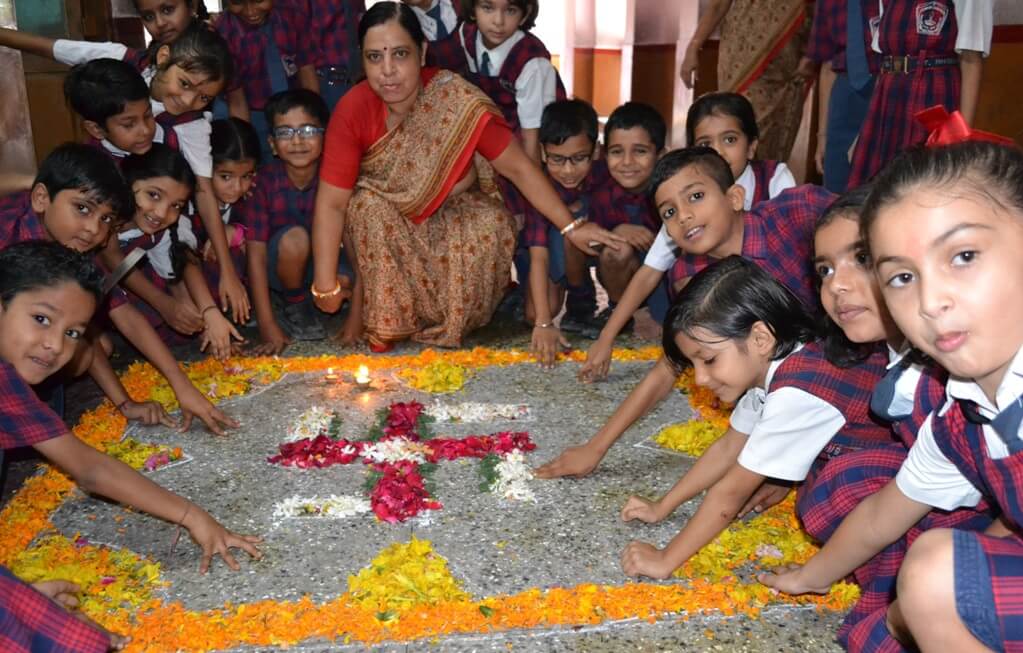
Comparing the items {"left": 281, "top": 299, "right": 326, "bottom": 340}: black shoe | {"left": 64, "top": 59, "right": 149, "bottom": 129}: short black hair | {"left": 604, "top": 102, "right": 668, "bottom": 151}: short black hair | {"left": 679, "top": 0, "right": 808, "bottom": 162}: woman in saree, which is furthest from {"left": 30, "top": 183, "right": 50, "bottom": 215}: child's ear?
{"left": 679, "top": 0, "right": 808, "bottom": 162}: woman in saree

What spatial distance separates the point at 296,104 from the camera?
4301 millimetres

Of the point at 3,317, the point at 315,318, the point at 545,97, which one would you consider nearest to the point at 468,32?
A: the point at 545,97

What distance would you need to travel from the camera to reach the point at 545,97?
15.2 feet

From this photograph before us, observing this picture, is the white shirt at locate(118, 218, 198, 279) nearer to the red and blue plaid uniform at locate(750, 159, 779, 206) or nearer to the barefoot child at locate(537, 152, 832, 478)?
the barefoot child at locate(537, 152, 832, 478)

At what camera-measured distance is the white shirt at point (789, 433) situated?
226cm

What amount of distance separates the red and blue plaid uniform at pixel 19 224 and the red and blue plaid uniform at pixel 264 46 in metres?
1.75

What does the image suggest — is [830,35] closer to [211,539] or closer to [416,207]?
[416,207]

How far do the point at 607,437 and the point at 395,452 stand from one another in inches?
30.0

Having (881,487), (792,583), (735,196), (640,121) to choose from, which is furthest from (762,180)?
(792,583)

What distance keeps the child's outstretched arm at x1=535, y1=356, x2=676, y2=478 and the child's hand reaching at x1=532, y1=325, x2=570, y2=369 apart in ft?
3.41

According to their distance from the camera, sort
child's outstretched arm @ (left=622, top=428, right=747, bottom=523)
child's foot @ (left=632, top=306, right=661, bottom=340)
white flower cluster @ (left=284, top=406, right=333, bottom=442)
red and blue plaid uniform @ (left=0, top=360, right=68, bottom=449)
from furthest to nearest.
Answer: child's foot @ (left=632, top=306, right=661, bottom=340), white flower cluster @ (left=284, top=406, right=333, bottom=442), child's outstretched arm @ (left=622, top=428, right=747, bottom=523), red and blue plaid uniform @ (left=0, top=360, right=68, bottom=449)

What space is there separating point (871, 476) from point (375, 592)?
4.33ft

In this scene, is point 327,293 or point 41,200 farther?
point 327,293

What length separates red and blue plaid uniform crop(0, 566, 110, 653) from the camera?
1.67 meters
